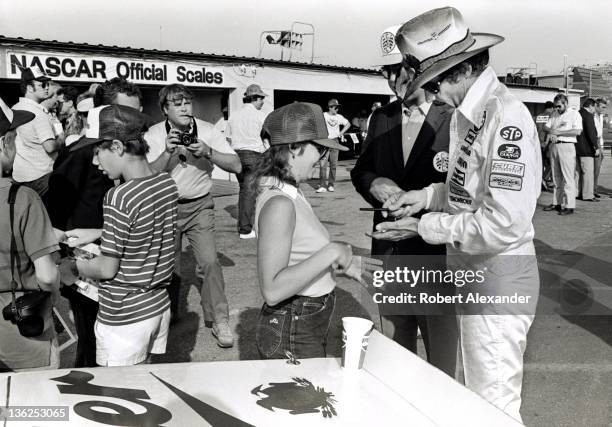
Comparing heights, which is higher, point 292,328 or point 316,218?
point 316,218

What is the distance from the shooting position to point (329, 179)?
12.9 meters

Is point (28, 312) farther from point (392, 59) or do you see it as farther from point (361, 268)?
point (392, 59)

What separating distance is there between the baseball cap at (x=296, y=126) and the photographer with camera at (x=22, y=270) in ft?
3.25

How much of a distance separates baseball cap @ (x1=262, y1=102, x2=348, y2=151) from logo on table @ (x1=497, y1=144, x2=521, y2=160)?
69 centimetres

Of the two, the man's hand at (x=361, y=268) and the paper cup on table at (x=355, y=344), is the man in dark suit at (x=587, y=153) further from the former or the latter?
the paper cup on table at (x=355, y=344)

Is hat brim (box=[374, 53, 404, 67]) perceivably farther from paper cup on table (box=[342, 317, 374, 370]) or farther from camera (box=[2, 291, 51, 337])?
camera (box=[2, 291, 51, 337])

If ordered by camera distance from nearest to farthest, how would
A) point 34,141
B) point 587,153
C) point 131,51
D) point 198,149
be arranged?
point 198,149 < point 34,141 < point 587,153 < point 131,51

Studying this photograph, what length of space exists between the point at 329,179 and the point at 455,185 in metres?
10.6

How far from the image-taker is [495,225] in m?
2.02

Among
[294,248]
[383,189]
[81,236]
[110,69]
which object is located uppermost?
[110,69]

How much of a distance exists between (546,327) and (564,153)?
6.06m

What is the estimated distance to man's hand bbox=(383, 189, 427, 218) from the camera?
2.66 meters

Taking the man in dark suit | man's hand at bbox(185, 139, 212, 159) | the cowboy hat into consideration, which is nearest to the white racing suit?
the cowboy hat

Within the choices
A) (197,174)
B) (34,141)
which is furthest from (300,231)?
(34,141)
